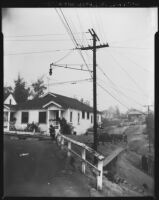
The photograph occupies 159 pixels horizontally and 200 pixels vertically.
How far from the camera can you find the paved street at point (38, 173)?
6012 mm

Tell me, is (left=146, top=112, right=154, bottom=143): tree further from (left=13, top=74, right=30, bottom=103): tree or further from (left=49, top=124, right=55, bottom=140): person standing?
(left=13, top=74, right=30, bottom=103): tree

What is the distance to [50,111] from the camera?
7602mm

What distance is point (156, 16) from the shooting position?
620 cm

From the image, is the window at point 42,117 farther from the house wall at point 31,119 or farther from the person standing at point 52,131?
the person standing at point 52,131

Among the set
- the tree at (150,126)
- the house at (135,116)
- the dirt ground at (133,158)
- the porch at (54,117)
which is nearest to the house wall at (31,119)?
the porch at (54,117)

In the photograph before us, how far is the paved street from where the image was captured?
19.7ft

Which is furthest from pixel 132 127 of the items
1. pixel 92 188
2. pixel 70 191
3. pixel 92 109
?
pixel 70 191

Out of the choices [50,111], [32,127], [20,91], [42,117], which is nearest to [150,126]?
[50,111]

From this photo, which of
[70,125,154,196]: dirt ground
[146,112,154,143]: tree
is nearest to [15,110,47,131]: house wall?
[70,125,154,196]: dirt ground

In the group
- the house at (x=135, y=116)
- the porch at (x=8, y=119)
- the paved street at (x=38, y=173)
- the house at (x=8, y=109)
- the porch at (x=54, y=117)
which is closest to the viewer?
the paved street at (x=38, y=173)

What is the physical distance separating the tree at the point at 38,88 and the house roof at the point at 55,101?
0.16 meters

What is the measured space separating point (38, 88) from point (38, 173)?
250 centimetres

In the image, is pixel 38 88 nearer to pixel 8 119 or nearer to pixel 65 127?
→ pixel 8 119

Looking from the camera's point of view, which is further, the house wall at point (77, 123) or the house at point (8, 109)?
the house wall at point (77, 123)
